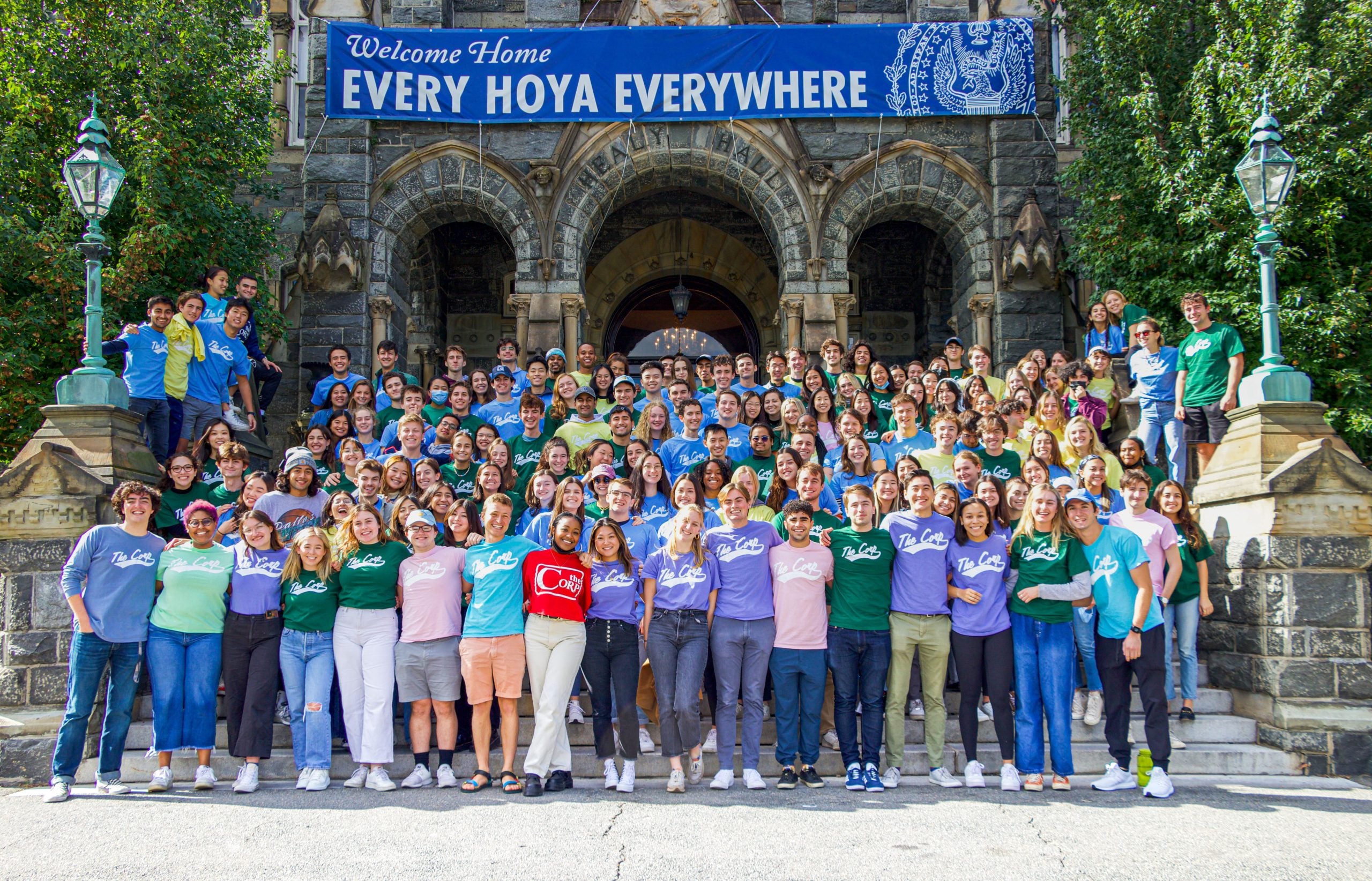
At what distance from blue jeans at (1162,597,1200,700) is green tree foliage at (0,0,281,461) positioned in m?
8.44

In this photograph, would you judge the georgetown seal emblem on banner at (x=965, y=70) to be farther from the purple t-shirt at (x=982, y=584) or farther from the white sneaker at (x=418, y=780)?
the white sneaker at (x=418, y=780)

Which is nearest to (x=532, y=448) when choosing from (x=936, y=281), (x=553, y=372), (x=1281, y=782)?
(x=553, y=372)

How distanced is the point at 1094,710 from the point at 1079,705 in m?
0.13

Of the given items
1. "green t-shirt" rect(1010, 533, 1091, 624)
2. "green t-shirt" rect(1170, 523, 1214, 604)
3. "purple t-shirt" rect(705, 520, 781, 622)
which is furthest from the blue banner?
"green t-shirt" rect(1010, 533, 1091, 624)

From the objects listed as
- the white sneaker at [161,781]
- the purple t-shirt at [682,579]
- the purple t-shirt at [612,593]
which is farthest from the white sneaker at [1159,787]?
the white sneaker at [161,781]

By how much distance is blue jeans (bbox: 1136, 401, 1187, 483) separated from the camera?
833 cm

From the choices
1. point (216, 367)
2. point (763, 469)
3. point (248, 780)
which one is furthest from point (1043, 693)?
point (216, 367)

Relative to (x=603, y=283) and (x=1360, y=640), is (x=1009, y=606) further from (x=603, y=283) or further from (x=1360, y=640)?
(x=603, y=283)

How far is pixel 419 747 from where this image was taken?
579 cm

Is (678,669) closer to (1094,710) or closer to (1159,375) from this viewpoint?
(1094,710)

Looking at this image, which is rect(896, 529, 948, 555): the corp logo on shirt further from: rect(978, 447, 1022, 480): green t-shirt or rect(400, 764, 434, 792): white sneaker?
rect(400, 764, 434, 792): white sneaker

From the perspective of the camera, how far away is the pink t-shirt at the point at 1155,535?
19.8ft

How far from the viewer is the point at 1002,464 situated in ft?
24.2

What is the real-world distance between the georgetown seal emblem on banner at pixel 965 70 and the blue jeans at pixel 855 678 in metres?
8.23
